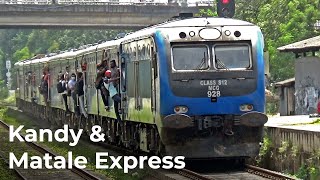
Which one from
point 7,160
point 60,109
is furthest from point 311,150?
point 60,109

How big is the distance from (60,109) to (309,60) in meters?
10.2

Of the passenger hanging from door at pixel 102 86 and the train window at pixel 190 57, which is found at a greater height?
the train window at pixel 190 57

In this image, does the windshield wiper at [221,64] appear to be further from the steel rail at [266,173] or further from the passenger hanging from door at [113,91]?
the passenger hanging from door at [113,91]

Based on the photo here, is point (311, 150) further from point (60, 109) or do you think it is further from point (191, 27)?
point (60, 109)

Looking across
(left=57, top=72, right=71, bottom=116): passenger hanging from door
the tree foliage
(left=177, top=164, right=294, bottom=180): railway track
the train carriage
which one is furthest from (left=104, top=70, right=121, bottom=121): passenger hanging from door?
the tree foliage

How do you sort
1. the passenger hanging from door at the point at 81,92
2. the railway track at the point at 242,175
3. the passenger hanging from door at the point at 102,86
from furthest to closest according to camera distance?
the passenger hanging from door at the point at 81,92
the passenger hanging from door at the point at 102,86
the railway track at the point at 242,175

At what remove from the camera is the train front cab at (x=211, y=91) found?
18.5 meters

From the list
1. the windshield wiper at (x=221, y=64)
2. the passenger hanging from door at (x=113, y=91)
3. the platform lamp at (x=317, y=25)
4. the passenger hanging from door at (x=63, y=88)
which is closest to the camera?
the windshield wiper at (x=221, y=64)

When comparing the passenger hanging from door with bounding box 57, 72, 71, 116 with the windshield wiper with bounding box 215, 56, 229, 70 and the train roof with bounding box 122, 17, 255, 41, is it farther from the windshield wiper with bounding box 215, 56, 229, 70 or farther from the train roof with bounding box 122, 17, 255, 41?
the windshield wiper with bounding box 215, 56, 229, 70

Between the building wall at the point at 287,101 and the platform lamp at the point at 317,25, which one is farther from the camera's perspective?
the platform lamp at the point at 317,25

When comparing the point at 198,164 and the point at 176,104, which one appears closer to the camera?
the point at 176,104

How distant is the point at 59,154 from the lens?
25781 mm

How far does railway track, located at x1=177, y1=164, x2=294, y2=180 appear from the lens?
17.3 meters

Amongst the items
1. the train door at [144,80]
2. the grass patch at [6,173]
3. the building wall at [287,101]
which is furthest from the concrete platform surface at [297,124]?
the building wall at [287,101]
